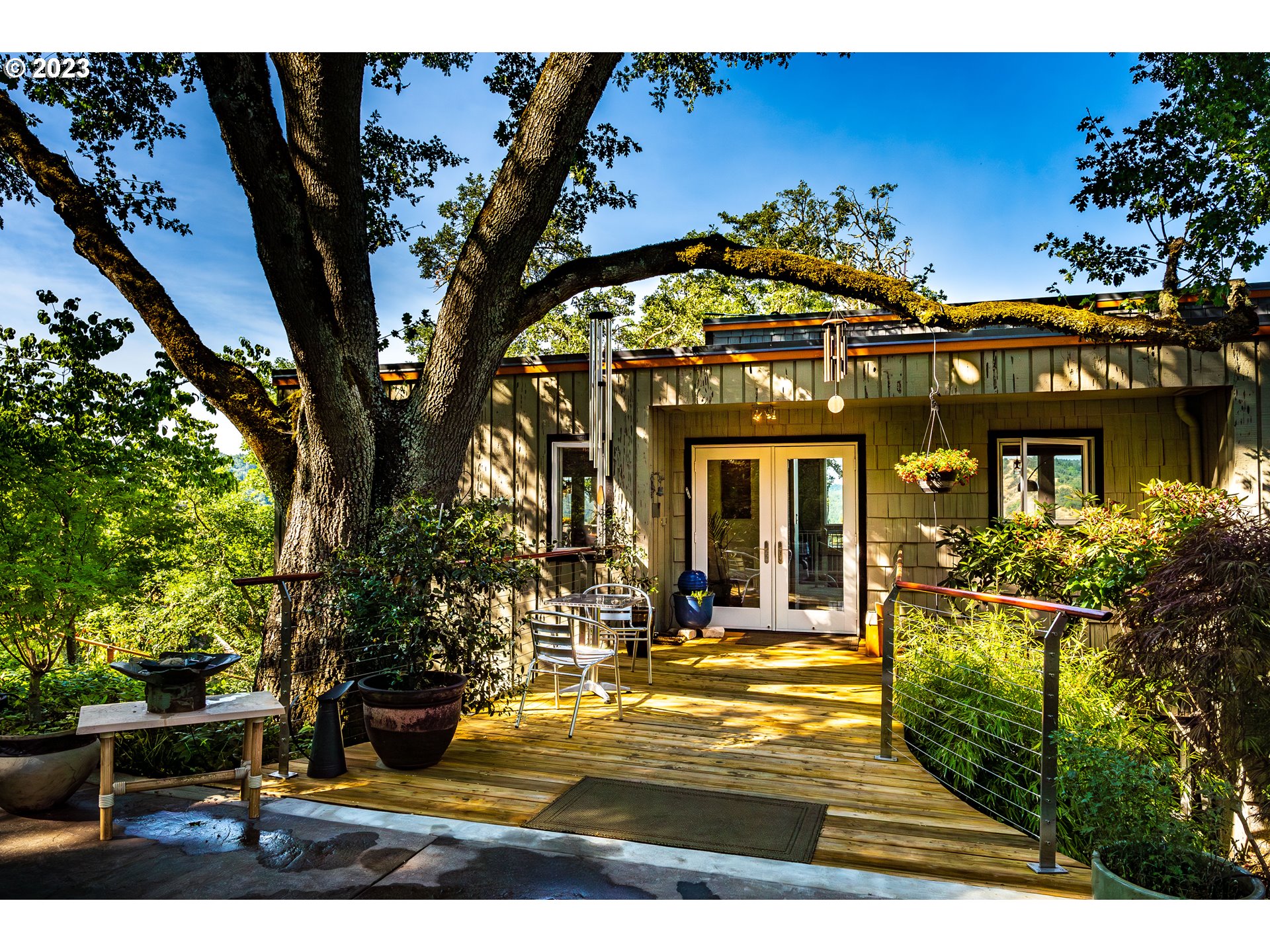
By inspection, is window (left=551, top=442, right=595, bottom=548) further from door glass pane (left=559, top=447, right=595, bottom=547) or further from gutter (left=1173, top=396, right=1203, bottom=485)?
gutter (left=1173, top=396, right=1203, bottom=485)

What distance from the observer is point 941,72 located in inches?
456

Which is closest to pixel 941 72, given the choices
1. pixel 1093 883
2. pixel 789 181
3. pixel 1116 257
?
pixel 789 181

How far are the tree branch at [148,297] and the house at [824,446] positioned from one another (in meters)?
2.54

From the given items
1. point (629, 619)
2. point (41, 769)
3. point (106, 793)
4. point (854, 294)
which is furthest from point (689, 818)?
point (854, 294)

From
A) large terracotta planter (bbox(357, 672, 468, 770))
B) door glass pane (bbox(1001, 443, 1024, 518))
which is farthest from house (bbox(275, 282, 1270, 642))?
large terracotta planter (bbox(357, 672, 468, 770))

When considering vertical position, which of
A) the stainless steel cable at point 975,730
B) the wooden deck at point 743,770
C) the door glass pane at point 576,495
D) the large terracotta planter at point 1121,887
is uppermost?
the door glass pane at point 576,495

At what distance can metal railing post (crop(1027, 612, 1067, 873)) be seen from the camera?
2863 millimetres

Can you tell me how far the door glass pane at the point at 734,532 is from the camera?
8.09 metres

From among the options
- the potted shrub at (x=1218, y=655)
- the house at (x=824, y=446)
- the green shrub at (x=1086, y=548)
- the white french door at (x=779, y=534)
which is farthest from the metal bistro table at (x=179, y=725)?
the white french door at (x=779, y=534)

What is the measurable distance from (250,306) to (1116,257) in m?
23.3

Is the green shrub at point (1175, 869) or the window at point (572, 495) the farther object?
the window at point (572, 495)

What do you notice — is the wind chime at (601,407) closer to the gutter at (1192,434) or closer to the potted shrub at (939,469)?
the potted shrub at (939,469)

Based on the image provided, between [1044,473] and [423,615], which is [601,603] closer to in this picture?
[423,615]

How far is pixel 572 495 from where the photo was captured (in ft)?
25.0
